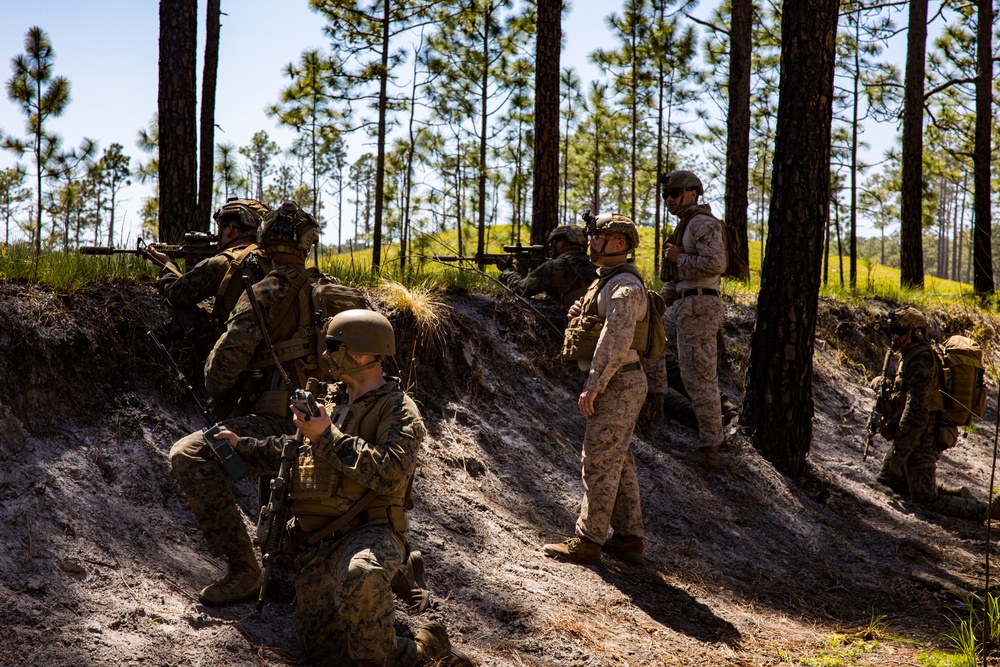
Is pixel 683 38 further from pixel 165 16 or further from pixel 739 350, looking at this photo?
pixel 165 16

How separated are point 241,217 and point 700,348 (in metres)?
4.40

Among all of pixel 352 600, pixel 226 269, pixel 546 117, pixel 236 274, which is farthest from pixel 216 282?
pixel 546 117

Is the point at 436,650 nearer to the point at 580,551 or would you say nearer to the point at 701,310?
the point at 580,551

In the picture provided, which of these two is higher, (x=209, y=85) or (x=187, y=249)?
(x=209, y=85)

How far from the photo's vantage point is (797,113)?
855 cm

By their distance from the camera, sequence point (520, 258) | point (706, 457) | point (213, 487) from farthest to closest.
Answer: point (520, 258), point (706, 457), point (213, 487)

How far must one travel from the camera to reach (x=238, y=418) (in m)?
4.56

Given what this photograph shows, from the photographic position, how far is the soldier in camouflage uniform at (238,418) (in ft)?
14.2

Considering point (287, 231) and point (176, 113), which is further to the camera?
point (176, 113)

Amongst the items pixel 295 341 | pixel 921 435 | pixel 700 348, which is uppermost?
pixel 295 341

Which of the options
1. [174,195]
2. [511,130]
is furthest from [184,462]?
[511,130]

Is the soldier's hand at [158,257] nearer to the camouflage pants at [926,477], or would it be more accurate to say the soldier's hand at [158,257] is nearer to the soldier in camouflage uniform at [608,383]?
the soldier in camouflage uniform at [608,383]

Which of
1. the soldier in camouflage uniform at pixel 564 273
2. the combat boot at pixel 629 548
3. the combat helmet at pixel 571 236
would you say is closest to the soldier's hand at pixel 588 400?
the combat boot at pixel 629 548

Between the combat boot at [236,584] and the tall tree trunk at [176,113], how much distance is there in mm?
5276
